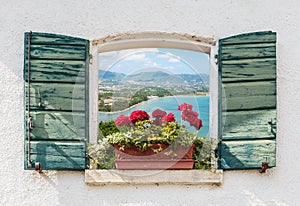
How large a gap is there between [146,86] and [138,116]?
0.21 meters

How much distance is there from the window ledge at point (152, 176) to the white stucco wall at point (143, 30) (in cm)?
7

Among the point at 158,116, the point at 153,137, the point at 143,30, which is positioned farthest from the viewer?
the point at 143,30

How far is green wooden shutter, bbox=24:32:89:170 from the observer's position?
10.7 ft

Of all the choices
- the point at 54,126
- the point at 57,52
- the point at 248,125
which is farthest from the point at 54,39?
the point at 248,125

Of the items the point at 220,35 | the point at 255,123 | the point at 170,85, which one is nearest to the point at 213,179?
the point at 255,123

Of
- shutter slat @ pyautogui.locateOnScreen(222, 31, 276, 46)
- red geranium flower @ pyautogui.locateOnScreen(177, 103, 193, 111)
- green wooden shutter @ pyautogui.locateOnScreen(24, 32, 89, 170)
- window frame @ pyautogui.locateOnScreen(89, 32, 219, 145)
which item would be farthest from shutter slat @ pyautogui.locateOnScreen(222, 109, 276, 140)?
green wooden shutter @ pyautogui.locateOnScreen(24, 32, 89, 170)

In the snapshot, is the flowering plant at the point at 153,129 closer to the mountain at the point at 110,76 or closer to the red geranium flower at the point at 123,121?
the red geranium flower at the point at 123,121

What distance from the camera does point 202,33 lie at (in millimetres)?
3436

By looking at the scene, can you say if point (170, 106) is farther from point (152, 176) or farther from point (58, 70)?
point (58, 70)

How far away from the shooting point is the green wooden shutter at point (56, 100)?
3.27 metres

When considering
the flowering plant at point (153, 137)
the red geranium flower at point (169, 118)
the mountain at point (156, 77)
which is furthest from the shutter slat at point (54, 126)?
the red geranium flower at point (169, 118)

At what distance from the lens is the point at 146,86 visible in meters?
3.36

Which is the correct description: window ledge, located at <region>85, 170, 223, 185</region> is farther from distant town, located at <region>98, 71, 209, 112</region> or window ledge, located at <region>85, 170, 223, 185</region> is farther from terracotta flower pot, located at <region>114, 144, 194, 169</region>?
distant town, located at <region>98, 71, 209, 112</region>

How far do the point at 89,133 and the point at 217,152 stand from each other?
83 cm
